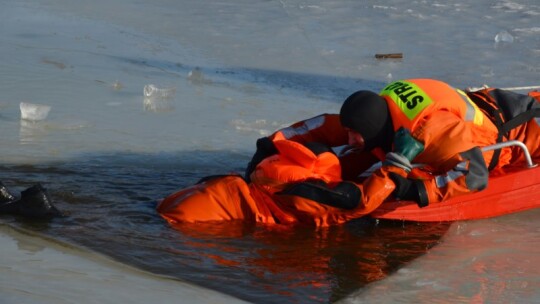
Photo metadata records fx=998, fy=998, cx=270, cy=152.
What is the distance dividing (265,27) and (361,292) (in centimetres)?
553

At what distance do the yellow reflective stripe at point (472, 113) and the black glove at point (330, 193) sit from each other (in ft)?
2.43

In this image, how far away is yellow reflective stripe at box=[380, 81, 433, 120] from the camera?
4.97m

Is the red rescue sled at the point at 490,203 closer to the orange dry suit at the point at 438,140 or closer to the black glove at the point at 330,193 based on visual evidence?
the orange dry suit at the point at 438,140

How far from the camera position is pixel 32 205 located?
494 centimetres

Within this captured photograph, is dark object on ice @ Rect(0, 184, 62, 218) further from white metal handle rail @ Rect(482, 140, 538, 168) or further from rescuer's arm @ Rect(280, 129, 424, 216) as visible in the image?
white metal handle rail @ Rect(482, 140, 538, 168)

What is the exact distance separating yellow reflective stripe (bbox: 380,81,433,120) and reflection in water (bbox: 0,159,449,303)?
25.7 inches

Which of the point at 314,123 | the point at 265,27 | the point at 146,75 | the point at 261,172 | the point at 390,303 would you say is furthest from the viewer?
the point at 265,27

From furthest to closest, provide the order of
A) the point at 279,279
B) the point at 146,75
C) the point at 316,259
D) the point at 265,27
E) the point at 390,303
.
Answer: the point at 265,27 → the point at 146,75 → the point at 316,259 → the point at 279,279 → the point at 390,303

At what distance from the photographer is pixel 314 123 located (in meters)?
5.50

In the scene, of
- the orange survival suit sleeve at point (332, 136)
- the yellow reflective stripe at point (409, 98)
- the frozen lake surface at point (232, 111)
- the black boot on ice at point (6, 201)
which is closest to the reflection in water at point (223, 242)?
the frozen lake surface at point (232, 111)

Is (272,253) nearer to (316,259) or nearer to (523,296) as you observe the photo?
(316,259)

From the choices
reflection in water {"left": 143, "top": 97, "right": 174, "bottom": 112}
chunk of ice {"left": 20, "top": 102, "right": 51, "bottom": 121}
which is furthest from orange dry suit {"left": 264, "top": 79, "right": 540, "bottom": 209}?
chunk of ice {"left": 20, "top": 102, "right": 51, "bottom": 121}

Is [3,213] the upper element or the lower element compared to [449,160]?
lower

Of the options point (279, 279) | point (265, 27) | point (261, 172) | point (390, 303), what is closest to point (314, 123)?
point (261, 172)
